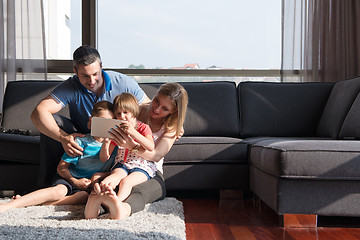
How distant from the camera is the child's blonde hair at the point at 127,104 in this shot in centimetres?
229

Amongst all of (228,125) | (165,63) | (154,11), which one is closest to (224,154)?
(228,125)

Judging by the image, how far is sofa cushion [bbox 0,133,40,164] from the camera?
110 inches

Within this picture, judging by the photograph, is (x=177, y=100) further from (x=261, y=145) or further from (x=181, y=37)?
(x=181, y=37)

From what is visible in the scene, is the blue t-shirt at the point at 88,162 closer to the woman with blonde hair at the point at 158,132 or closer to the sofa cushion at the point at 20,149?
the woman with blonde hair at the point at 158,132

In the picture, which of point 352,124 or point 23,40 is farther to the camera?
point 23,40

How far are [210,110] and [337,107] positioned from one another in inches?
35.4

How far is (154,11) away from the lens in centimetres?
457

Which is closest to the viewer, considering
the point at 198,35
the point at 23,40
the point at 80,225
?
the point at 80,225

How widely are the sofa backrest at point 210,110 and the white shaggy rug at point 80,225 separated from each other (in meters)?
1.14

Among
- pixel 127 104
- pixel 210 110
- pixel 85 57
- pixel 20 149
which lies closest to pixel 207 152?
pixel 210 110

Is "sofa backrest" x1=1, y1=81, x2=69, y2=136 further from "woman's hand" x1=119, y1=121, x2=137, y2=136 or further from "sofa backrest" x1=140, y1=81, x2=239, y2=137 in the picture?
"woman's hand" x1=119, y1=121, x2=137, y2=136

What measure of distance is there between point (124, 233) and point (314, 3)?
10.7 feet

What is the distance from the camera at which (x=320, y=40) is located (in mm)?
4234

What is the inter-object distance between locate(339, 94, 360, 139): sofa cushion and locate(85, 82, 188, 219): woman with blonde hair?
42.3 inches
